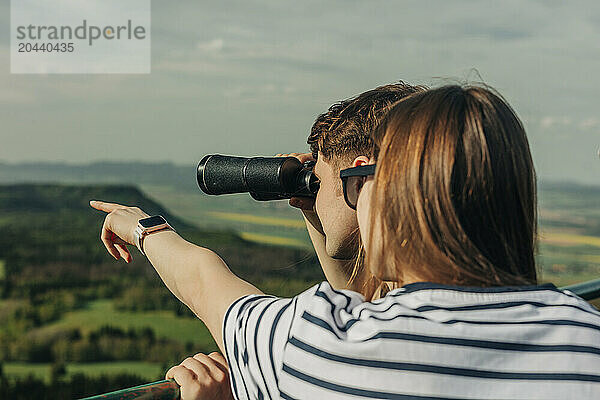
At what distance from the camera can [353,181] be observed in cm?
114

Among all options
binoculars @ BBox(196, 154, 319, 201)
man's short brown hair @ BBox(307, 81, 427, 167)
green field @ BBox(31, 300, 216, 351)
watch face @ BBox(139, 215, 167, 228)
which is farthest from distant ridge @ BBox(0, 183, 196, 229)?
watch face @ BBox(139, 215, 167, 228)

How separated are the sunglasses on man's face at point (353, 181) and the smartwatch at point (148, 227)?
0.98 ft

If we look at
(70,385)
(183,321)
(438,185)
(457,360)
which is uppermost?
(438,185)

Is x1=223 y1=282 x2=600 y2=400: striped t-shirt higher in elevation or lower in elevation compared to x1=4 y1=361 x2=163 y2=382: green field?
higher

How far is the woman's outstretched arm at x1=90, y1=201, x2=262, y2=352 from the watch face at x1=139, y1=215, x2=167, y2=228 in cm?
2

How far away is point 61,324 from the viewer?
18.0 m

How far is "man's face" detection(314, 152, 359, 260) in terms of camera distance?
5.02 feet

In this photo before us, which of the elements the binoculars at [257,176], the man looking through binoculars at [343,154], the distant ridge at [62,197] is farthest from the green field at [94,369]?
the man looking through binoculars at [343,154]

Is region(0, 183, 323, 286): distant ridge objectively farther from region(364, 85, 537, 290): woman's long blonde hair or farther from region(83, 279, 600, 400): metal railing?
region(364, 85, 537, 290): woman's long blonde hair

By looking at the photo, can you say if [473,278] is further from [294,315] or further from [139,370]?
[139,370]

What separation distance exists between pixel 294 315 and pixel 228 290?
162 millimetres

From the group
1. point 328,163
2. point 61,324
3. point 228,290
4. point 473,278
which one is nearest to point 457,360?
point 473,278

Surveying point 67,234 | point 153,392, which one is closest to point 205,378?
point 153,392

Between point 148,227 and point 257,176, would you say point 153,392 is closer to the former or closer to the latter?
point 148,227
